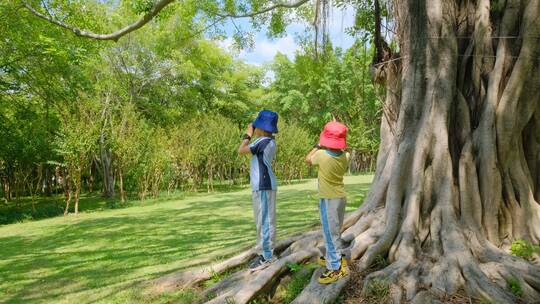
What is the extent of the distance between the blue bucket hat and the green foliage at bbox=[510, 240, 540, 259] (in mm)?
2795

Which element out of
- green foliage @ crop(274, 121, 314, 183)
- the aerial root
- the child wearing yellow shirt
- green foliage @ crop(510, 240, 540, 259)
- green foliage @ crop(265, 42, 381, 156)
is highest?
green foliage @ crop(265, 42, 381, 156)

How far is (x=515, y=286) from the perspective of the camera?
355 centimetres

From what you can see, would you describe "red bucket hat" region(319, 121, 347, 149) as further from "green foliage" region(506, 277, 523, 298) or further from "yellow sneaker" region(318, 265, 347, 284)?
"green foliage" region(506, 277, 523, 298)

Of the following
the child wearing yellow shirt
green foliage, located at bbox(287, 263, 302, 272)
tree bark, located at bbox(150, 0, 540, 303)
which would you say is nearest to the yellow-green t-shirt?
the child wearing yellow shirt

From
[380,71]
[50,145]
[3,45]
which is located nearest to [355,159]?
[50,145]

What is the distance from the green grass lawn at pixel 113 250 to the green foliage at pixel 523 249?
3.26 meters

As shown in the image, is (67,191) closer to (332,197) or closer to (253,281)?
(253,281)

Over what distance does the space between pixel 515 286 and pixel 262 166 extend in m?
2.60

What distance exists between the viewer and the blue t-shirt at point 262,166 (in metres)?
4.48

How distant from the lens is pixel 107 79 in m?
25.3

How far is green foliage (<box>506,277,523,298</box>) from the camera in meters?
3.50

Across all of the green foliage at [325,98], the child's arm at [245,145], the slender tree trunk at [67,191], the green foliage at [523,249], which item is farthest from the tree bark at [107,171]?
the green foliage at [523,249]

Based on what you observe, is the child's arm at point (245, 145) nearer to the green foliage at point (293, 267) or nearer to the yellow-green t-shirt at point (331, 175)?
the yellow-green t-shirt at point (331, 175)

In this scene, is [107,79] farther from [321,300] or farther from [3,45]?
[321,300]
